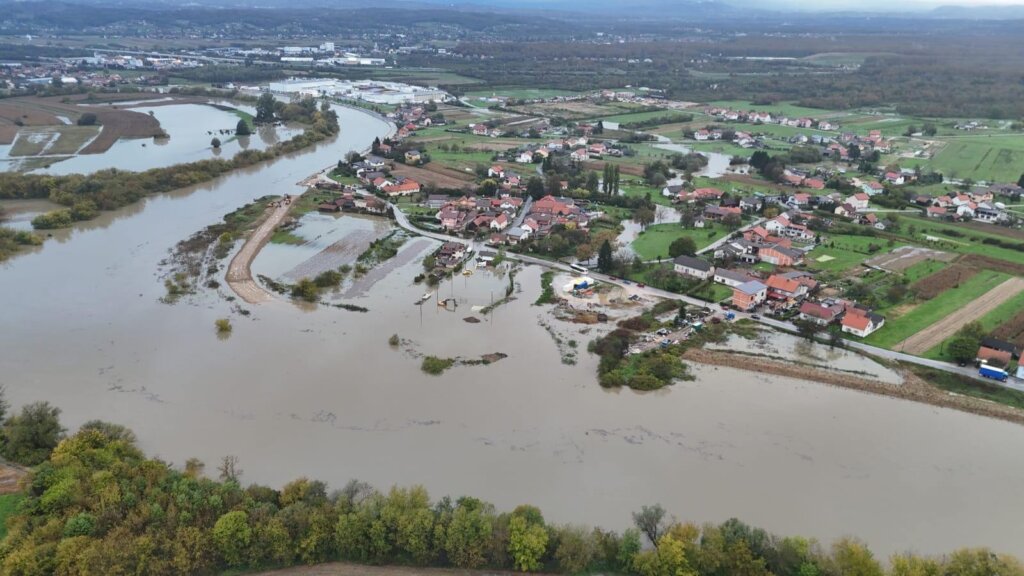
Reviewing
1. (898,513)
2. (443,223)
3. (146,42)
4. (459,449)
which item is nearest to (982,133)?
(443,223)

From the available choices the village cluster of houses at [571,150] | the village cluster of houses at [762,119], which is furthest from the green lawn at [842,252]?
the village cluster of houses at [762,119]

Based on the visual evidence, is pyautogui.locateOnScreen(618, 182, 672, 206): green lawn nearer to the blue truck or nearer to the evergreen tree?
the evergreen tree

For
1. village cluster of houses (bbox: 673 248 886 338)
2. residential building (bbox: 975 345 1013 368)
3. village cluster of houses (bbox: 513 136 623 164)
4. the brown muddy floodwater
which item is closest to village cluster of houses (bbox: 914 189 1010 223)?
village cluster of houses (bbox: 673 248 886 338)

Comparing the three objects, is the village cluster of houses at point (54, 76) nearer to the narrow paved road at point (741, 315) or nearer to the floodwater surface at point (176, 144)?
the floodwater surface at point (176, 144)

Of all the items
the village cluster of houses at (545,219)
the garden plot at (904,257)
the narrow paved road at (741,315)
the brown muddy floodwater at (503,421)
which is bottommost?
the brown muddy floodwater at (503,421)

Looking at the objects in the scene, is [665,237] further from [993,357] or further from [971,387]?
[971,387]
